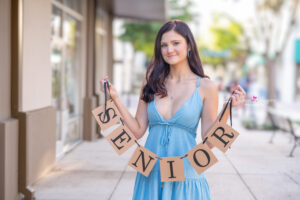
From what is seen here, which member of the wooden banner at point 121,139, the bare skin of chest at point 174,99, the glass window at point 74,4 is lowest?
the wooden banner at point 121,139

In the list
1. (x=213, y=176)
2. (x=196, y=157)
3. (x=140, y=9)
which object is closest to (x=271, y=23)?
(x=140, y=9)

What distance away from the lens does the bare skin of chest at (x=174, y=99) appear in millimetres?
2508

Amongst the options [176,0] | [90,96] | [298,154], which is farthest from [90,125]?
[176,0]

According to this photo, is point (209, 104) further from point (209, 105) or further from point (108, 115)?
point (108, 115)

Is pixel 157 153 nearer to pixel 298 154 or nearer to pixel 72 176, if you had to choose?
pixel 72 176

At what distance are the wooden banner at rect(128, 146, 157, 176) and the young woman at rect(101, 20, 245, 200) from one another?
89 millimetres

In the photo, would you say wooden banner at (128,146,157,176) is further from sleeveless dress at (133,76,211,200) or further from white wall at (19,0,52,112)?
white wall at (19,0,52,112)

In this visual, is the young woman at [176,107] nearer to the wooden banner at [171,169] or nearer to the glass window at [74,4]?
the wooden banner at [171,169]

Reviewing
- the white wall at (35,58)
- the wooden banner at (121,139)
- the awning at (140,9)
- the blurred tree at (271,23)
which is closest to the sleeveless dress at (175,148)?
the wooden banner at (121,139)

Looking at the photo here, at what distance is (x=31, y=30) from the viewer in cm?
555

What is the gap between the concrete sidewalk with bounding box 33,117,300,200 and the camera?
5.23m

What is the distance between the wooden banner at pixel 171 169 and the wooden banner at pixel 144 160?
7 centimetres

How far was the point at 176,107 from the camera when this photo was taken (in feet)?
8.20

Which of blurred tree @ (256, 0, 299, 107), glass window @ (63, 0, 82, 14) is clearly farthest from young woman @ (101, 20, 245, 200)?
blurred tree @ (256, 0, 299, 107)
